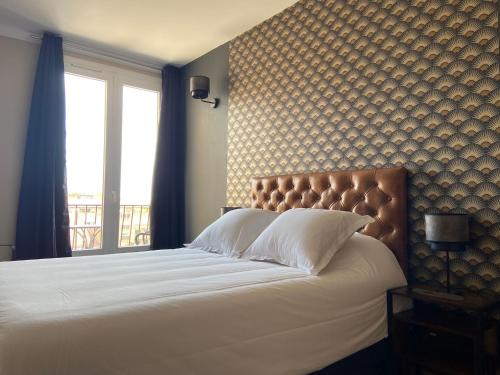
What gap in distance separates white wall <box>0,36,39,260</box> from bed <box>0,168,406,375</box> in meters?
1.68


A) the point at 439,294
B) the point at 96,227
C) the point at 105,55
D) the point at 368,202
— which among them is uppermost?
the point at 105,55

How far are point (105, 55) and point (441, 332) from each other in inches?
165

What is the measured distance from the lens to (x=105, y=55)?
13.6 feet

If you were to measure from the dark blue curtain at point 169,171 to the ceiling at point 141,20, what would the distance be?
0.58m

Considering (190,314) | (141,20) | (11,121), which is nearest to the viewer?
(190,314)

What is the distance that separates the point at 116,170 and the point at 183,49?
1.61 m

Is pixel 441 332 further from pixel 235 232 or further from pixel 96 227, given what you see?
pixel 96 227

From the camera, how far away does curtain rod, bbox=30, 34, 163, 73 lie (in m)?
3.88

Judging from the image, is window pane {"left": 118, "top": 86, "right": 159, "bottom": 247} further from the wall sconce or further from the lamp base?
the lamp base

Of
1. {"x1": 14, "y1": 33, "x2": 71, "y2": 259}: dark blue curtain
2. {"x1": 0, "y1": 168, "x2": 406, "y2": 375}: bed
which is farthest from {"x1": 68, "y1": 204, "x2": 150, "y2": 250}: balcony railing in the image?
{"x1": 0, "y1": 168, "x2": 406, "y2": 375}: bed

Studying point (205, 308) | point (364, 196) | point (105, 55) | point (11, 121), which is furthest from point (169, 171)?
point (205, 308)

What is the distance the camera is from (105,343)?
1117mm

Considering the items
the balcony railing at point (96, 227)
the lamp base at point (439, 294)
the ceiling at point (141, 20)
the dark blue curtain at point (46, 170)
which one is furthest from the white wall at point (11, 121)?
the lamp base at point (439, 294)

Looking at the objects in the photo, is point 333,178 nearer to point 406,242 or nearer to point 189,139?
point 406,242
